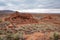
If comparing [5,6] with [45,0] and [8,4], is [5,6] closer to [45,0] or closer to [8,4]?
[8,4]

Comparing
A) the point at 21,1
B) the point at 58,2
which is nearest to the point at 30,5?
the point at 21,1

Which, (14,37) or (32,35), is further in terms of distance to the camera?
(32,35)

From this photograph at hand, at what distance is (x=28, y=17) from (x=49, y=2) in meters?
4.75

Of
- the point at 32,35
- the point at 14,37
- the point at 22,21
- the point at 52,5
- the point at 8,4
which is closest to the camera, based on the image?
the point at 14,37

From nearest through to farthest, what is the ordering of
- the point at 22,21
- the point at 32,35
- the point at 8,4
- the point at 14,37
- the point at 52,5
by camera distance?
the point at 14,37
the point at 32,35
the point at 52,5
the point at 8,4
the point at 22,21

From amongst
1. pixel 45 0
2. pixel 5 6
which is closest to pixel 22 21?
pixel 5 6

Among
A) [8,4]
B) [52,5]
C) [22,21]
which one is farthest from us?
[22,21]

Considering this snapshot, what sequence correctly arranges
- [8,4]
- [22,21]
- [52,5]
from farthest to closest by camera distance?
[22,21]
[8,4]
[52,5]

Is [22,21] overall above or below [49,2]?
below

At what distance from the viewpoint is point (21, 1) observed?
1566 centimetres

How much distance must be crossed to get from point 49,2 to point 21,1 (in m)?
2.20

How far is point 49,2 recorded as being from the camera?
14945mm

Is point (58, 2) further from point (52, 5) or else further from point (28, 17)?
point (28, 17)

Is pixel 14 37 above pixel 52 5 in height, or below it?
below
